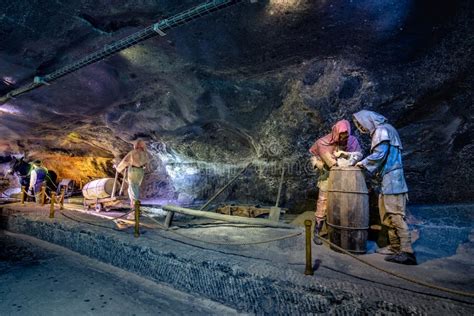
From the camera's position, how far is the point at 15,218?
24.7 ft

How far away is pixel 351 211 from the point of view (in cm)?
356

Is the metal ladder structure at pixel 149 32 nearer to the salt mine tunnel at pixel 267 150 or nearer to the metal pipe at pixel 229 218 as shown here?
the salt mine tunnel at pixel 267 150

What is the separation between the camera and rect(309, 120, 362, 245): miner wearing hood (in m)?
4.38

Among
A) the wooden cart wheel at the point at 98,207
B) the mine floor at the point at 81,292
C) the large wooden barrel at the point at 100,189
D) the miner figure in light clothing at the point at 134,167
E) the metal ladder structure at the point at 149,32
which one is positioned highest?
the metal ladder structure at the point at 149,32

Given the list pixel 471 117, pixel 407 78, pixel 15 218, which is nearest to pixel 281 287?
pixel 407 78

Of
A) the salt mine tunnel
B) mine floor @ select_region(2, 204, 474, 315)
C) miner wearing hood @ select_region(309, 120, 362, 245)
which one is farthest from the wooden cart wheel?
miner wearing hood @ select_region(309, 120, 362, 245)

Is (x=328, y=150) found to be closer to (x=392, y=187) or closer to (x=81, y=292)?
(x=392, y=187)

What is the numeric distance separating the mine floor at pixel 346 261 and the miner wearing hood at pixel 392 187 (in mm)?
222

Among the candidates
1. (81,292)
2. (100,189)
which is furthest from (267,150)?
(81,292)

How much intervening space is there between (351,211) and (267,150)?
4416mm

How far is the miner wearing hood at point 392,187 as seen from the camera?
339cm

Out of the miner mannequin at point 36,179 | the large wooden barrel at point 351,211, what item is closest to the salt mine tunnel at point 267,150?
the large wooden barrel at point 351,211

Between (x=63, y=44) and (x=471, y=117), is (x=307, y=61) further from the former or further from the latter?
(x=63, y=44)

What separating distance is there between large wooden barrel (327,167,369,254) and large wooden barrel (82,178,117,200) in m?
7.18
